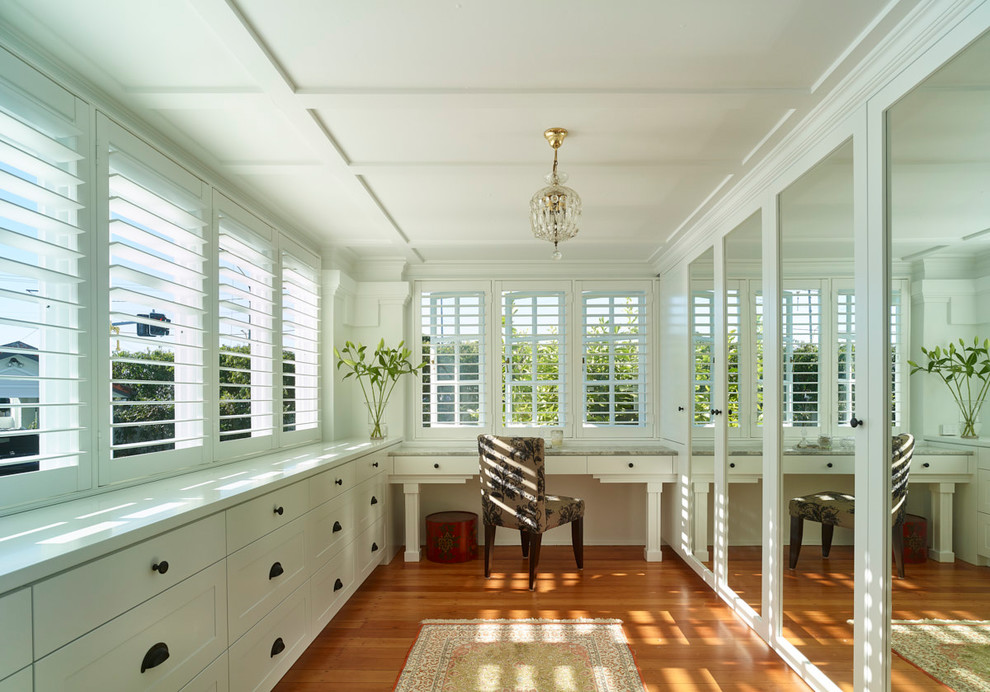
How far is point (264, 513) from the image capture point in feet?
7.75

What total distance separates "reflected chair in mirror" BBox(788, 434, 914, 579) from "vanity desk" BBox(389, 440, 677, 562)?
1.83m

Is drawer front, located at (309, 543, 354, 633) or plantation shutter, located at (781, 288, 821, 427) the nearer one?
plantation shutter, located at (781, 288, 821, 427)

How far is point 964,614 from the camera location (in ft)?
5.32

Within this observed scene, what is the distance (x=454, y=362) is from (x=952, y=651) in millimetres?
3841

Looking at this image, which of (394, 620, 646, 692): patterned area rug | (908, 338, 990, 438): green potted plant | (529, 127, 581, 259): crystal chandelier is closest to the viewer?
(908, 338, 990, 438): green potted plant

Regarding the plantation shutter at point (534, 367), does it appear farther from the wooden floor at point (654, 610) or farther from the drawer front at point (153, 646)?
the drawer front at point (153, 646)

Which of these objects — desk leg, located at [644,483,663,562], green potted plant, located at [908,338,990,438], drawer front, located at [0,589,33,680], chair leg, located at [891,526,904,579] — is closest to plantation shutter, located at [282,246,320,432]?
drawer front, located at [0,589,33,680]

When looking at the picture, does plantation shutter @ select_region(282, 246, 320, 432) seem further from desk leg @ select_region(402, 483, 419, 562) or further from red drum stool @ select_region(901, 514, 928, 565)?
red drum stool @ select_region(901, 514, 928, 565)

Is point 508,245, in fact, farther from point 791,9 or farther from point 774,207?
point 791,9

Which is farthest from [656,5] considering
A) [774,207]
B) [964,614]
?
[964,614]

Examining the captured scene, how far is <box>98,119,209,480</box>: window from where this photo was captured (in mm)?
2166

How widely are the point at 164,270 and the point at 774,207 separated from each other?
108 inches

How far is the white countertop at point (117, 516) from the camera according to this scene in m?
1.31

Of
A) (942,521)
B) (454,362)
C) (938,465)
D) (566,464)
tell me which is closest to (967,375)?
(938,465)
